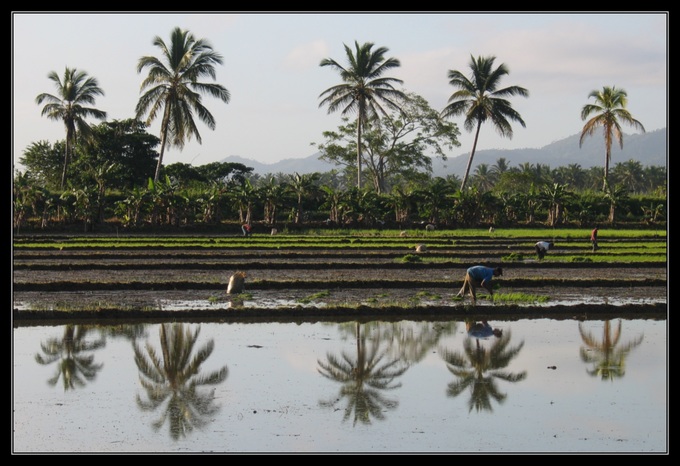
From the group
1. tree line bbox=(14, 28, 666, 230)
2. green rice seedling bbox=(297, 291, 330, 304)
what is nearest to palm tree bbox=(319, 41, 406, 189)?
tree line bbox=(14, 28, 666, 230)

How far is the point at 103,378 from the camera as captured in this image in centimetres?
1060

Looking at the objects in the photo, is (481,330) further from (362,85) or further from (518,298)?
(362,85)

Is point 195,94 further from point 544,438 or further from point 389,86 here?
point 544,438

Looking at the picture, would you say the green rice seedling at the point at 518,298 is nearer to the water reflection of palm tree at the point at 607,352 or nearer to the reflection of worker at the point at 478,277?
the reflection of worker at the point at 478,277

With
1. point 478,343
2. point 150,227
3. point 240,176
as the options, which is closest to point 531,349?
point 478,343

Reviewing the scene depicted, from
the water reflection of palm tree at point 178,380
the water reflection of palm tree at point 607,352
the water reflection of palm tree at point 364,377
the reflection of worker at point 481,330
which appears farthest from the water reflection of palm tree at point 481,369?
the water reflection of palm tree at point 178,380

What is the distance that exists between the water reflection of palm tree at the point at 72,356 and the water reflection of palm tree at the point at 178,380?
62cm

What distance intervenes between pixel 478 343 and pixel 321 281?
21.9 feet

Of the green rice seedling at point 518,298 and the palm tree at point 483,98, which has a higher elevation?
the palm tree at point 483,98

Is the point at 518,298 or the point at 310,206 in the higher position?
the point at 310,206

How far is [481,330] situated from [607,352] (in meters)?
2.26

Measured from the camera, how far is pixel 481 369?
1105 centimetres

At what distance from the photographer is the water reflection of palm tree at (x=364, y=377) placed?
9242 mm

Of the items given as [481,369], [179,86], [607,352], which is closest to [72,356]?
[481,369]
